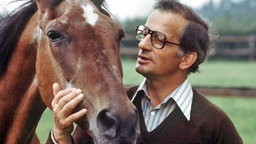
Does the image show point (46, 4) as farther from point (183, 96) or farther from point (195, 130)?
point (195, 130)

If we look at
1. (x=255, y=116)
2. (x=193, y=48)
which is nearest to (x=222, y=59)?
(x=255, y=116)

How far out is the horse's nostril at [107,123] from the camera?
7.92 ft

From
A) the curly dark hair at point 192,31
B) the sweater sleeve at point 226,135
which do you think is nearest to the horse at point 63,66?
the curly dark hair at point 192,31

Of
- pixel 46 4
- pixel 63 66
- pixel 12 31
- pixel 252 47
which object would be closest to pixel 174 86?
pixel 63 66

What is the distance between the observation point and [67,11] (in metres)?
2.78

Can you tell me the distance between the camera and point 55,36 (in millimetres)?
2748

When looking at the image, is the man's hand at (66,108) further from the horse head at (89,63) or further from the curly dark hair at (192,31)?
the curly dark hair at (192,31)

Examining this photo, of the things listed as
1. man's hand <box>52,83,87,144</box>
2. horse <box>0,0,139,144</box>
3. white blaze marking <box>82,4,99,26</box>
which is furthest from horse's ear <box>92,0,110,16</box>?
man's hand <box>52,83,87,144</box>

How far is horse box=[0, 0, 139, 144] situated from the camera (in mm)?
2490

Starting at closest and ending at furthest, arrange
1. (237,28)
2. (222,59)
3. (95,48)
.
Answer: (95,48) → (222,59) → (237,28)

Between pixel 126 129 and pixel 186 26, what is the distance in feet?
3.47

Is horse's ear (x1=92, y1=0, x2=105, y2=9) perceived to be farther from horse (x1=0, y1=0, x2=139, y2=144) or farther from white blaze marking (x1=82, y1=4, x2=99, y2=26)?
white blaze marking (x1=82, y1=4, x2=99, y2=26)

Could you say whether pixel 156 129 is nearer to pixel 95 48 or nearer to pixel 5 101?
pixel 95 48

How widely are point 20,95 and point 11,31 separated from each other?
0.43 metres
